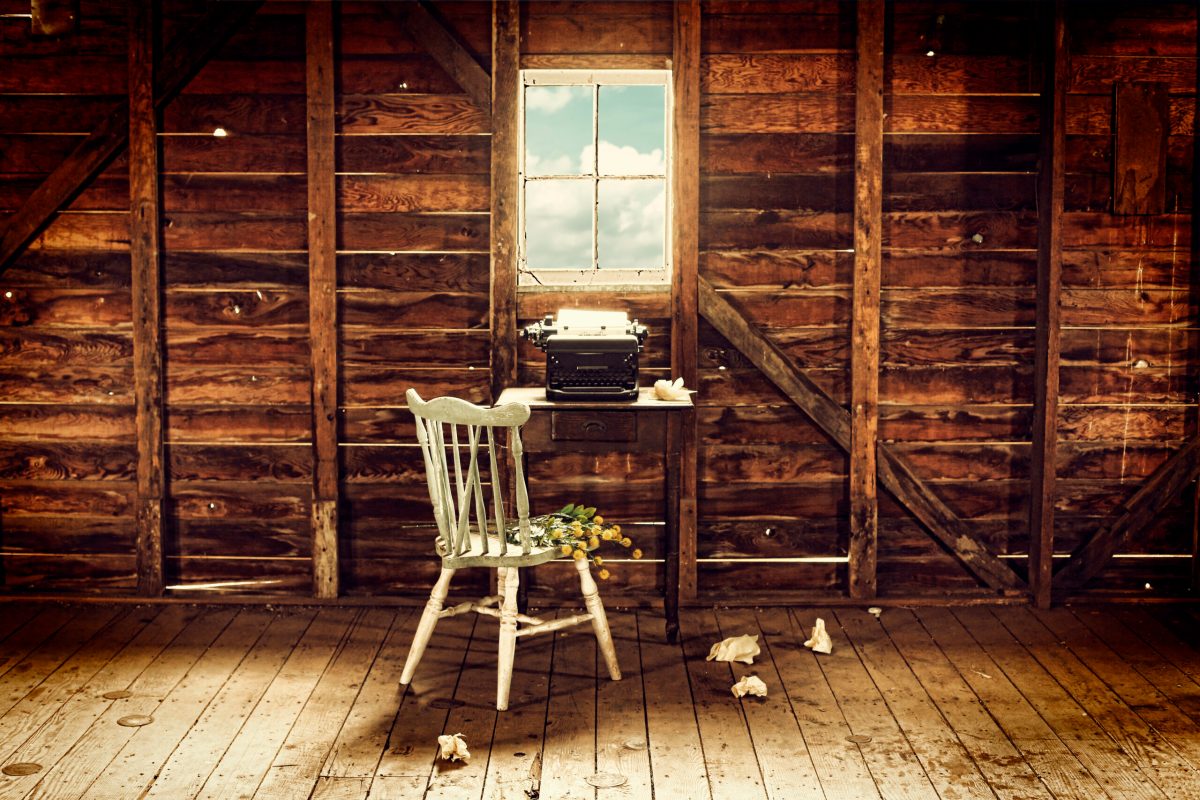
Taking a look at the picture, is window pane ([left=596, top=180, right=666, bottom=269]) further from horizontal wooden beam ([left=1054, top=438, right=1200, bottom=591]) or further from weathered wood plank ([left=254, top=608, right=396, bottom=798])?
horizontal wooden beam ([left=1054, top=438, right=1200, bottom=591])

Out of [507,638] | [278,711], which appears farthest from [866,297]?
[278,711]

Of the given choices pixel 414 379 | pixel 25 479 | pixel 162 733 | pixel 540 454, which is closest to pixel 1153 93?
pixel 540 454

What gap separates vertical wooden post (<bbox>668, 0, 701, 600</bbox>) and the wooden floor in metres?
0.66

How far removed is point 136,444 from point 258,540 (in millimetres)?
611

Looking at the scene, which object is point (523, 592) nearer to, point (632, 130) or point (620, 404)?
point (620, 404)

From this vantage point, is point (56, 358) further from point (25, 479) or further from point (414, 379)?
point (414, 379)

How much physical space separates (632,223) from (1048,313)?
1.65 metres

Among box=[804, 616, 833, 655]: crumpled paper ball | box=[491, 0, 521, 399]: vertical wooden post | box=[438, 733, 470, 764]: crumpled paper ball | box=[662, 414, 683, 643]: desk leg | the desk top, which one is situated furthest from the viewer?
box=[491, 0, 521, 399]: vertical wooden post

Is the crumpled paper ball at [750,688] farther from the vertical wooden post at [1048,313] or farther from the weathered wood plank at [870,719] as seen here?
the vertical wooden post at [1048,313]

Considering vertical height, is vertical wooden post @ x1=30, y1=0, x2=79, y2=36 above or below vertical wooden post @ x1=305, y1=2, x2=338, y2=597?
above

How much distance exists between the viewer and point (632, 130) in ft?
15.4

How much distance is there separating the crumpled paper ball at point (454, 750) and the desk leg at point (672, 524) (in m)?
1.14

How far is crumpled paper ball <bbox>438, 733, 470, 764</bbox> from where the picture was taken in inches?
128

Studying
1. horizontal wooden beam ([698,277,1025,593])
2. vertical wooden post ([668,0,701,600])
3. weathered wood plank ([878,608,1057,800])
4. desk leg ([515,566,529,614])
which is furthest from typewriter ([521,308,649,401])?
weathered wood plank ([878,608,1057,800])
